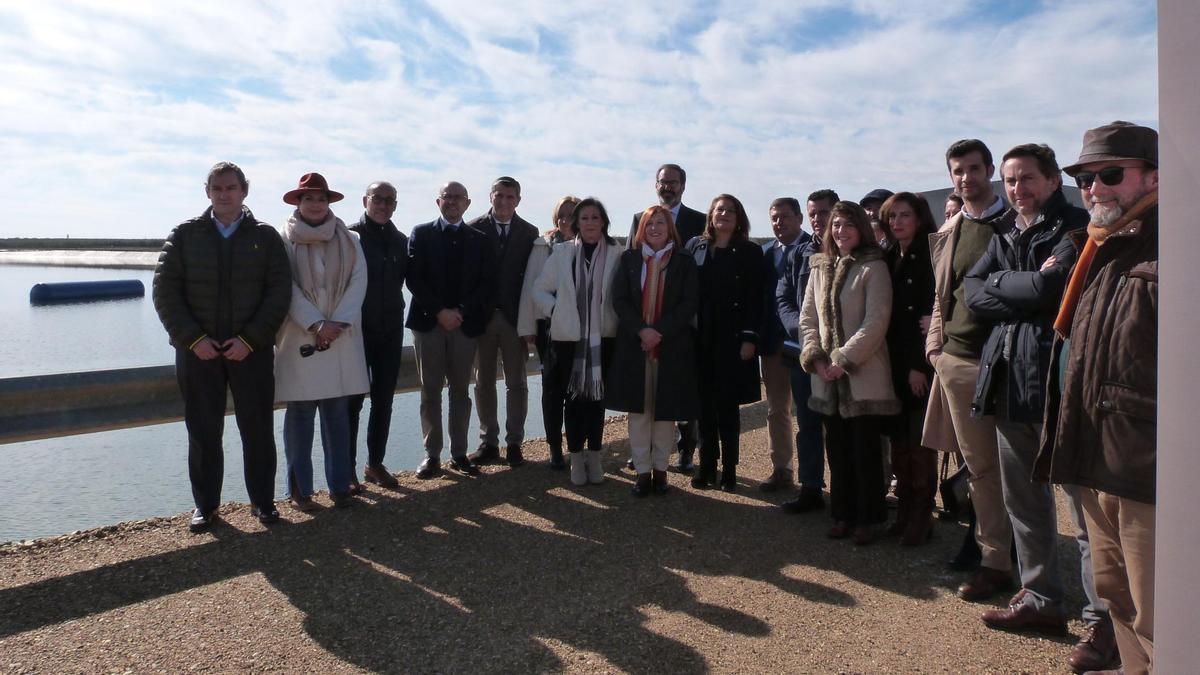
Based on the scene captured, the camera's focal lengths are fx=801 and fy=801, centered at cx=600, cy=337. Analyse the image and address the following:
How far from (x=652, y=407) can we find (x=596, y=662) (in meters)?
2.73

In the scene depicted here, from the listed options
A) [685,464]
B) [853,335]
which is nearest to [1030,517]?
[853,335]

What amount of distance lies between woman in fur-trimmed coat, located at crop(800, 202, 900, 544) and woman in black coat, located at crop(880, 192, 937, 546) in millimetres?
88

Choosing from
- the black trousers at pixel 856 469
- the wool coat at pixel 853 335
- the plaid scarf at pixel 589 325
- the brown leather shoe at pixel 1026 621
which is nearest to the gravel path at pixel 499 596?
the brown leather shoe at pixel 1026 621

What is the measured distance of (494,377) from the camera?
6438 millimetres

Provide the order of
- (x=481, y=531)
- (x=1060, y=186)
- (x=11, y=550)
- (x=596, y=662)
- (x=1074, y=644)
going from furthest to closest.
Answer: (x=481, y=531) < (x=11, y=550) < (x=1060, y=186) < (x=1074, y=644) < (x=596, y=662)

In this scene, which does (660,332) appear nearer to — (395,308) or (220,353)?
(395,308)

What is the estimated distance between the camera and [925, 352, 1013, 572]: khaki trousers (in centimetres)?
380

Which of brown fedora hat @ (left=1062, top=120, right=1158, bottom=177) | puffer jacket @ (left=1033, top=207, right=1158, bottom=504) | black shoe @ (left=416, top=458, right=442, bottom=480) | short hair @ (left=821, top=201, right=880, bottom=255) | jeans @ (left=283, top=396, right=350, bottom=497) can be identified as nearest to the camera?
puffer jacket @ (left=1033, top=207, right=1158, bottom=504)

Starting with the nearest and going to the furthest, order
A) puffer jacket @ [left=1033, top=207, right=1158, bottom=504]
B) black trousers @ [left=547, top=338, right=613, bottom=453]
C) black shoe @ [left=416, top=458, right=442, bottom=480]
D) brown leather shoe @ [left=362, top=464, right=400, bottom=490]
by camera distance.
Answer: puffer jacket @ [left=1033, top=207, right=1158, bottom=504] < brown leather shoe @ [left=362, top=464, right=400, bottom=490] < black trousers @ [left=547, top=338, right=613, bottom=453] < black shoe @ [left=416, top=458, right=442, bottom=480]

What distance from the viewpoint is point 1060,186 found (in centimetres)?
355

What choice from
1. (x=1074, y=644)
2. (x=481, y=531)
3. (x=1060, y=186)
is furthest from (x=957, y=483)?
(x=481, y=531)

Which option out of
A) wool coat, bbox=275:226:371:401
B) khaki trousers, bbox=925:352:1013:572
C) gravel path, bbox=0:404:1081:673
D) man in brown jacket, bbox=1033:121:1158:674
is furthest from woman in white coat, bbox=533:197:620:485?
man in brown jacket, bbox=1033:121:1158:674

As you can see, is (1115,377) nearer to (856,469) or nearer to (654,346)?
(856,469)

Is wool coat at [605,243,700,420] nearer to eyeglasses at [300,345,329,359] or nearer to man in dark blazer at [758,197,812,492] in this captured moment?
man in dark blazer at [758,197,812,492]
